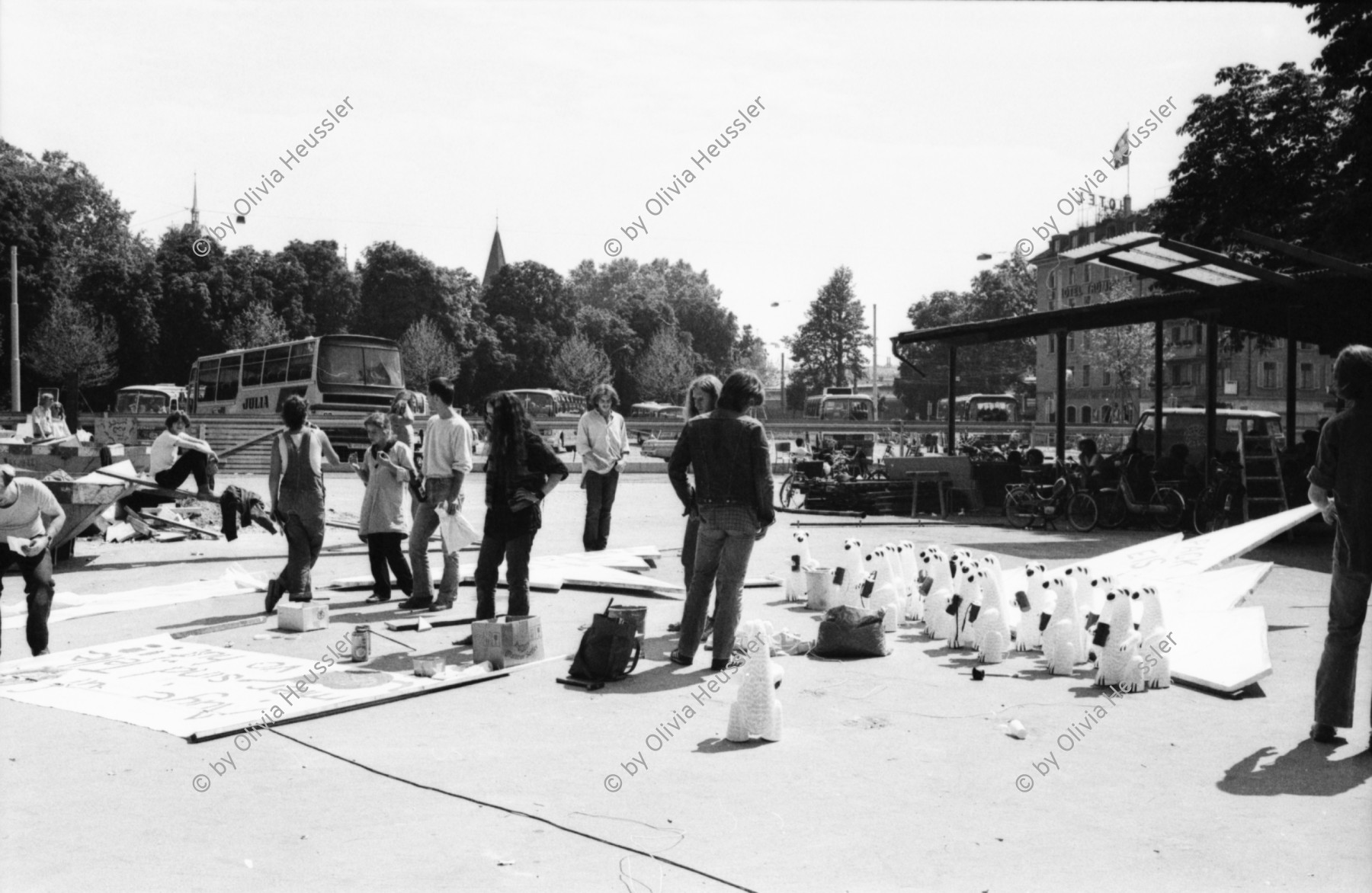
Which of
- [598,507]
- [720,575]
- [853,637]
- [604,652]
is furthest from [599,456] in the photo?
[604,652]

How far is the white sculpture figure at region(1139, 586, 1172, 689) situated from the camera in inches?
272

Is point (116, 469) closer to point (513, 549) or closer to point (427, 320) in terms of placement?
point (513, 549)

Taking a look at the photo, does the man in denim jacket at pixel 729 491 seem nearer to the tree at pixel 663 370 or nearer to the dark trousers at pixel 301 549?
the dark trousers at pixel 301 549

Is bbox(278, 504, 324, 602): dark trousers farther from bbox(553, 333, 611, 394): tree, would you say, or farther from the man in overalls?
bbox(553, 333, 611, 394): tree

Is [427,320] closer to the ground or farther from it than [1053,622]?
farther from it

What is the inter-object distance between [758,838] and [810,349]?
10354 centimetres

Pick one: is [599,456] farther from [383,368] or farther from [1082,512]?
[383,368]

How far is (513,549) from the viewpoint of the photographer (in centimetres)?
802

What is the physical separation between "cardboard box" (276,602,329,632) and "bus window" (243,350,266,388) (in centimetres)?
2918

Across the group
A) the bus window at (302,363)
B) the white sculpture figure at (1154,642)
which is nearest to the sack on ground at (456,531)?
the white sculpture figure at (1154,642)

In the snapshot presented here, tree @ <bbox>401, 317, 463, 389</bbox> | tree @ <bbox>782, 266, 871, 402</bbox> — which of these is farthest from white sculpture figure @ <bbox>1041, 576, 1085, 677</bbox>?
tree @ <bbox>782, 266, 871, 402</bbox>

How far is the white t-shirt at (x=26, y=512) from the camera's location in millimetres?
7180

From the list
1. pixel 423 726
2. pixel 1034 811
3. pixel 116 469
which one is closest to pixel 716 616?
pixel 423 726

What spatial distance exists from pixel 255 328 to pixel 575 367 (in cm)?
2201
